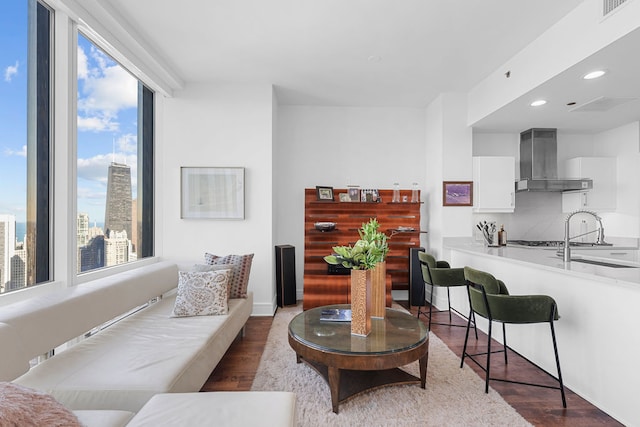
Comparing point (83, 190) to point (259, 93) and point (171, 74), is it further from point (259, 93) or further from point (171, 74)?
point (259, 93)

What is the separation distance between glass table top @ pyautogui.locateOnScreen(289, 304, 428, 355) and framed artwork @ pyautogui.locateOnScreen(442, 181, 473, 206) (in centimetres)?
223

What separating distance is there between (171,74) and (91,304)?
2688 millimetres

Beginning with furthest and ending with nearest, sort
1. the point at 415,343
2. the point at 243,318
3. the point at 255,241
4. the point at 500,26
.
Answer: the point at 255,241 < the point at 243,318 < the point at 500,26 < the point at 415,343

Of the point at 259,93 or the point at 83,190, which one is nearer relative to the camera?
the point at 83,190

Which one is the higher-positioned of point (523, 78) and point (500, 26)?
point (500, 26)

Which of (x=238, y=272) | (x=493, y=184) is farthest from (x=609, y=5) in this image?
(x=238, y=272)

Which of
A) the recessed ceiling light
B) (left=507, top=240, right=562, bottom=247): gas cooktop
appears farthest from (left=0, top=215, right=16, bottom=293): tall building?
(left=507, top=240, right=562, bottom=247): gas cooktop

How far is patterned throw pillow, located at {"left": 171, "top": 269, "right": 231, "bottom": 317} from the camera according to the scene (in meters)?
2.68

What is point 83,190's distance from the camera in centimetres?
289

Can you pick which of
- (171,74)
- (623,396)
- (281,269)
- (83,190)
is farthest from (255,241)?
(623,396)

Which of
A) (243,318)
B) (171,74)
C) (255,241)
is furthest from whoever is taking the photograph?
(255,241)

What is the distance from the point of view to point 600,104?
3.56 m

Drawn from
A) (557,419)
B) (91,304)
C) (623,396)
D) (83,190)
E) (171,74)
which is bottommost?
(557,419)

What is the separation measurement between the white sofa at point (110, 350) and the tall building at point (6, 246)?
33 cm
